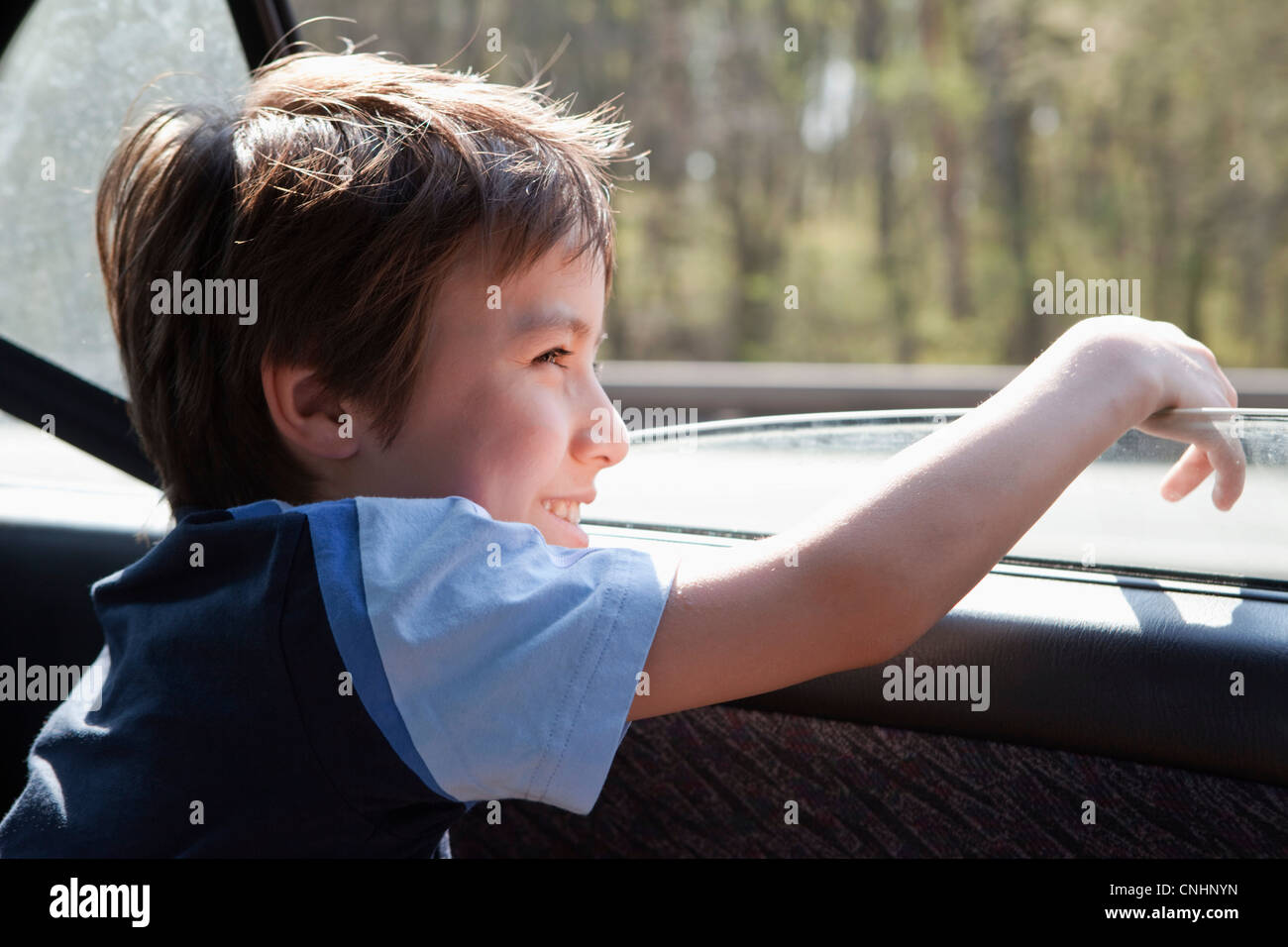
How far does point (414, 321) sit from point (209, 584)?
0.32m

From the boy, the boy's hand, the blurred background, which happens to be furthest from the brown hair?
the blurred background

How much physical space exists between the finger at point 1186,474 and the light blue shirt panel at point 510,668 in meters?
0.56

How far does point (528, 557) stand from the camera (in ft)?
3.23

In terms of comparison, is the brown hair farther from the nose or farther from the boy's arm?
the boy's arm

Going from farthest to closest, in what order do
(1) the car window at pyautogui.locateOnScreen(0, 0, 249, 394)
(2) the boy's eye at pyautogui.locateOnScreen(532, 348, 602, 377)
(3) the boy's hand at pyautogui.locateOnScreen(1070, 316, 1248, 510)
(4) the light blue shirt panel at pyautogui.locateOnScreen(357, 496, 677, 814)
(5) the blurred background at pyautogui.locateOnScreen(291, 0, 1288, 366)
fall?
(5) the blurred background at pyautogui.locateOnScreen(291, 0, 1288, 366), (1) the car window at pyautogui.locateOnScreen(0, 0, 249, 394), (2) the boy's eye at pyautogui.locateOnScreen(532, 348, 602, 377), (3) the boy's hand at pyautogui.locateOnScreen(1070, 316, 1248, 510), (4) the light blue shirt panel at pyautogui.locateOnScreen(357, 496, 677, 814)

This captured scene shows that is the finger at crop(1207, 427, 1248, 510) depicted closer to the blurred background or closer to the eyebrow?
the eyebrow

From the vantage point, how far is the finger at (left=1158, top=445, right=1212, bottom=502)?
1.14 metres

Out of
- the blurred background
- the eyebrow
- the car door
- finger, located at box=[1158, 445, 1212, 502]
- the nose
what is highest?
the blurred background

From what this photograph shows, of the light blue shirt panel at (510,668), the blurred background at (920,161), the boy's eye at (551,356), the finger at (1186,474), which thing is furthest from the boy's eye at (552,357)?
the blurred background at (920,161)

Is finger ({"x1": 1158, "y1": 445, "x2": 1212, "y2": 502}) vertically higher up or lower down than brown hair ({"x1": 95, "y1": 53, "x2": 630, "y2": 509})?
lower down

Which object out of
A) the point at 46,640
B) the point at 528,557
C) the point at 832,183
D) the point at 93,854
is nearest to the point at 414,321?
the point at 528,557

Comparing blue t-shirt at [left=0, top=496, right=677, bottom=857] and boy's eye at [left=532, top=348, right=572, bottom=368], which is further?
boy's eye at [left=532, top=348, right=572, bottom=368]

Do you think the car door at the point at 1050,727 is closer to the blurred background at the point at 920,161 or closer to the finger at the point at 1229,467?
the finger at the point at 1229,467

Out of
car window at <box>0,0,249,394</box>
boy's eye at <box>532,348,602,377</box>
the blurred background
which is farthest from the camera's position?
the blurred background
